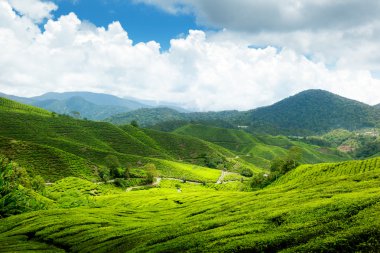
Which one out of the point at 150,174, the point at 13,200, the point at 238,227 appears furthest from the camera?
the point at 150,174

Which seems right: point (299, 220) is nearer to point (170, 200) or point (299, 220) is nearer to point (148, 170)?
point (170, 200)

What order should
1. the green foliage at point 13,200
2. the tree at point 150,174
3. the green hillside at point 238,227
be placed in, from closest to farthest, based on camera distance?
the green hillside at point 238,227, the green foliage at point 13,200, the tree at point 150,174

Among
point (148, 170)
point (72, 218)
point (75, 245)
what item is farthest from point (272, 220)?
point (148, 170)

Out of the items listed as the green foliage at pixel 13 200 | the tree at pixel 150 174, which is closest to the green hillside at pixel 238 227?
the green foliage at pixel 13 200

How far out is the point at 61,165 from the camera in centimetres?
18675

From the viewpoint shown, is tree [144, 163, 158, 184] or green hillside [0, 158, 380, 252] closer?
green hillside [0, 158, 380, 252]

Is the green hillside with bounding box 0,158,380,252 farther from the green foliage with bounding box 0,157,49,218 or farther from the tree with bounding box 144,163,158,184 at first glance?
the tree with bounding box 144,163,158,184

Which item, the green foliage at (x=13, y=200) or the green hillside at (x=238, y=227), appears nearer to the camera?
the green hillside at (x=238, y=227)

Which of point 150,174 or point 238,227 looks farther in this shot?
point 150,174

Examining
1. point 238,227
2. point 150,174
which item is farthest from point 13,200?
point 150,174

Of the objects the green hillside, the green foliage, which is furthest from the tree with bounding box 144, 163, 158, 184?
the green hillside

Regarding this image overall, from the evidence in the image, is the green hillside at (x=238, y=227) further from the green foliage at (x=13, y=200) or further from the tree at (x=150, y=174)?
the tree at (x=150, y=174)

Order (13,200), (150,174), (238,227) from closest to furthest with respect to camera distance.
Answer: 1. (238,227)
2. (13,200)
3. (150,174)

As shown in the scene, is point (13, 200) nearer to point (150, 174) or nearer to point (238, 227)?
point (238, 227)
